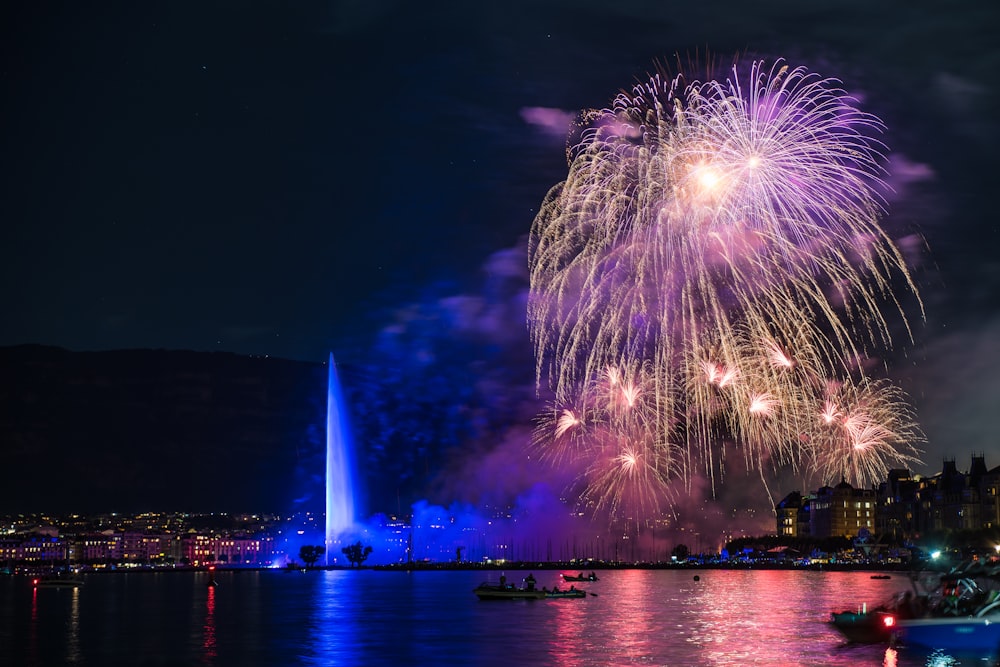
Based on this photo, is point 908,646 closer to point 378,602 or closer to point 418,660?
point 418,660

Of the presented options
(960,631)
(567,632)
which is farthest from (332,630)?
(960,631)

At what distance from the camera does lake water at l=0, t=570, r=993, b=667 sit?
7225 cm

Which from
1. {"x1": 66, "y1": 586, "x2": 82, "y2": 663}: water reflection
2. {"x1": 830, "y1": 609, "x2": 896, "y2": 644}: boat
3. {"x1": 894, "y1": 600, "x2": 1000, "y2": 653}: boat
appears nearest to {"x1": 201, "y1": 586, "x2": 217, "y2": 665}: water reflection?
{"x1": 66, "y1": 586, "x2": 82, "y2": 663}: water reflection

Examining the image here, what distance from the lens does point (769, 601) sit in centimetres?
13238

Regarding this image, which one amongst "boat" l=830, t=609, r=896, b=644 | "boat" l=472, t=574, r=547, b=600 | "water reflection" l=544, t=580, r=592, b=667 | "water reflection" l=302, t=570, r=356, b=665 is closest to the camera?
"water reflection" l=544, t=580, r=592, b=667

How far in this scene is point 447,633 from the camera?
92375 mm

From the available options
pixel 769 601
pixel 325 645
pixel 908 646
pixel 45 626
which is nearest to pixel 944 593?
pixel 908 646

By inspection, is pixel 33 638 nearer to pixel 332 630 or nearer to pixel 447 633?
pixel 332 630

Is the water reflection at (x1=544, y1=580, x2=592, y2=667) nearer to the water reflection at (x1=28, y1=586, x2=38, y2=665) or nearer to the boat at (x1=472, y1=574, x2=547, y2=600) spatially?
the boat at (x1=472, y1=574, x2=547, y2=600)

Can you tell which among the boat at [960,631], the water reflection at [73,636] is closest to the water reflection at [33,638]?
the water reflection at [73,636]

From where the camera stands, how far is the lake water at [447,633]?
7225 centimetres

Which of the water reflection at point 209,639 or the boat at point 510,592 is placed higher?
the water reflection at point 209,639

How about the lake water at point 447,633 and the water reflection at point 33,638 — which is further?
the water reflection at point 33,638

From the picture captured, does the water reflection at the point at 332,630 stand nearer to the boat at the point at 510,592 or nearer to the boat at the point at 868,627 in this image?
the boat at the point at 510,592
